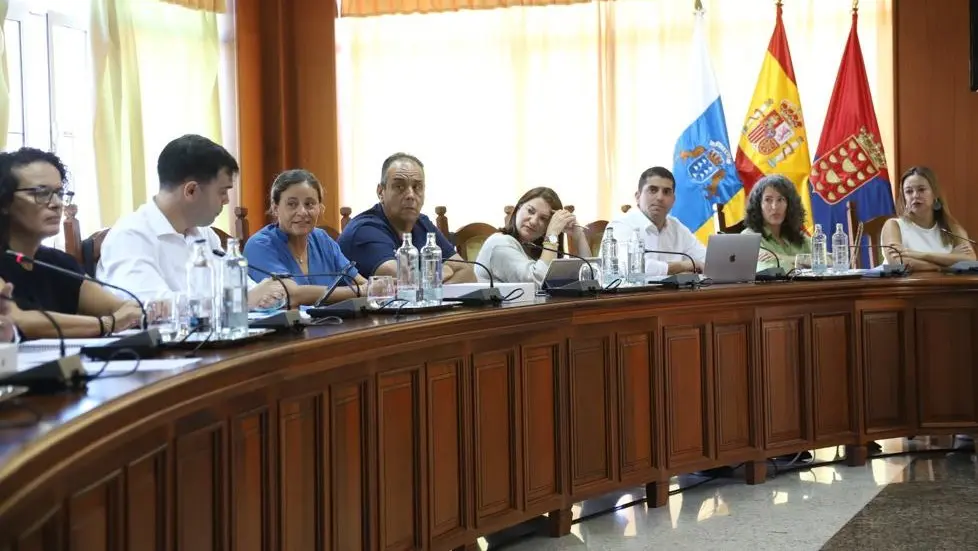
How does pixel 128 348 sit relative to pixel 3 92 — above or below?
below

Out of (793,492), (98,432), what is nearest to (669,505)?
(793,492)

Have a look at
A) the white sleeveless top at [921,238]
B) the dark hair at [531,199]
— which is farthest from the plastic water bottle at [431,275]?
the white sleeveless top at [921,238]

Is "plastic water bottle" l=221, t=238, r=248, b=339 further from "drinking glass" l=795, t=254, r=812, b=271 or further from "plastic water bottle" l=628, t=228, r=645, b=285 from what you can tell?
"drinking glass" l=795, t=254, r=812, b=271

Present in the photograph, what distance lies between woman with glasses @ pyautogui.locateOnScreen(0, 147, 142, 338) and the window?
239 cm

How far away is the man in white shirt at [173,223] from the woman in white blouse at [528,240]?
1.00 meters

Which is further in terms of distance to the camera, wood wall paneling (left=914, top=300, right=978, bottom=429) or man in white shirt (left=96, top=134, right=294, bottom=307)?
wood wall paneling (left=914, top=300, right=978, bottom=429)

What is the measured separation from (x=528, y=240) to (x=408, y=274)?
101 cm

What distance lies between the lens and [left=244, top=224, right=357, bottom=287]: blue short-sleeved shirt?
327 cm

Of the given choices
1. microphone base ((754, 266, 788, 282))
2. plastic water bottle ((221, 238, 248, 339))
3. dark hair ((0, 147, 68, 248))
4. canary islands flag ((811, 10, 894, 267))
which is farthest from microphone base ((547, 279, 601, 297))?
canary islands flag ((811, 10, 894, 267))

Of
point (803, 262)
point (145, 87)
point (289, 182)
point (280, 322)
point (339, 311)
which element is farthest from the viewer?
point (145, 87)

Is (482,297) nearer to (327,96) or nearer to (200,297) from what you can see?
(200,297)

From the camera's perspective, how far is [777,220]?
4559 mm

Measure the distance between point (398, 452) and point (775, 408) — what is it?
1.86 meters

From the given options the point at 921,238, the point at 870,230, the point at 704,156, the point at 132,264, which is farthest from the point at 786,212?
the point at 132,264
